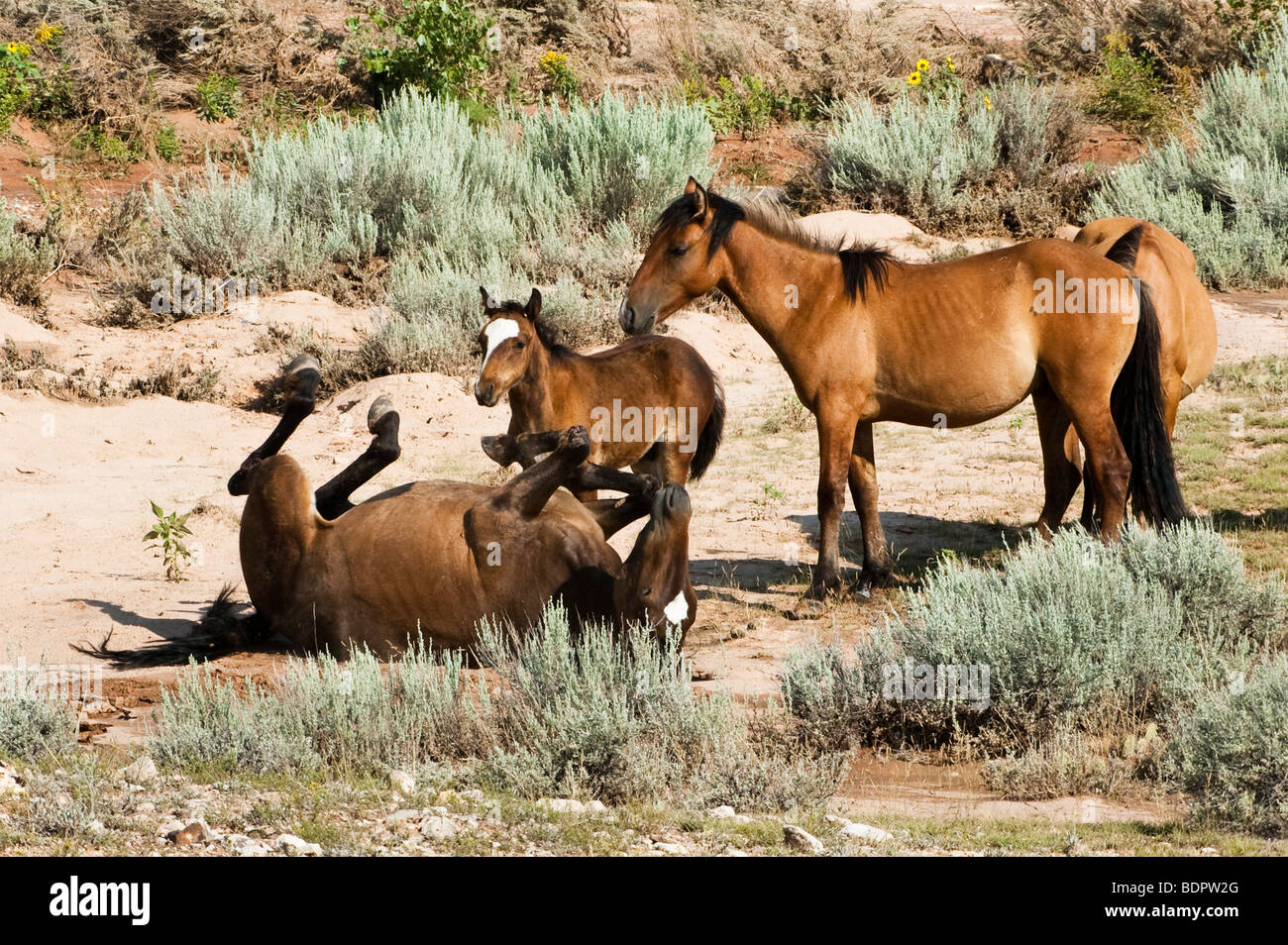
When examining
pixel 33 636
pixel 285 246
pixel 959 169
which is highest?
pixel 959 169

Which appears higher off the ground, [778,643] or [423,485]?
[423,485]

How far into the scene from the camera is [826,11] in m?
26.2

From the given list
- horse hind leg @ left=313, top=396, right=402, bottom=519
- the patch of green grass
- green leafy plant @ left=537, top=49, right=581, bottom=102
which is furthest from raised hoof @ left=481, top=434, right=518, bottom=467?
green leafy plant @ left=537, top=49, right=581, bottom=102

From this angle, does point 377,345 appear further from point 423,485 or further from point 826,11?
point 826,11

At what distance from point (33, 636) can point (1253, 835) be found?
6.07 metres

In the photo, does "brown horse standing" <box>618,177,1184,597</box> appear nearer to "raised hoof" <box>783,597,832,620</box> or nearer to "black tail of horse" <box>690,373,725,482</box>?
"raised hoof" <box>783,597,832,620</box>

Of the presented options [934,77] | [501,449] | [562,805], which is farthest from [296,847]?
[934,77]

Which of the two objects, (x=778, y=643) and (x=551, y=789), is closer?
(x=551, y=789)

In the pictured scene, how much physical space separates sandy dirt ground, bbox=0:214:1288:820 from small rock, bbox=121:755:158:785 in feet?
3.07

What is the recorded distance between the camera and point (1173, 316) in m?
9.24

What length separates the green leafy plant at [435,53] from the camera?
19.8 metres

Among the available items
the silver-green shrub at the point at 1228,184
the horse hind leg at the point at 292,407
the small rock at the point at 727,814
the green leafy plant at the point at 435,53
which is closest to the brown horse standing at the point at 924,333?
the horse hind leg at the point at 292,407

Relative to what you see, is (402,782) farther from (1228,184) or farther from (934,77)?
(934,77)

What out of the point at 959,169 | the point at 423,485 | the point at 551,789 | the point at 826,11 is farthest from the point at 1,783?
the point at 826,11
